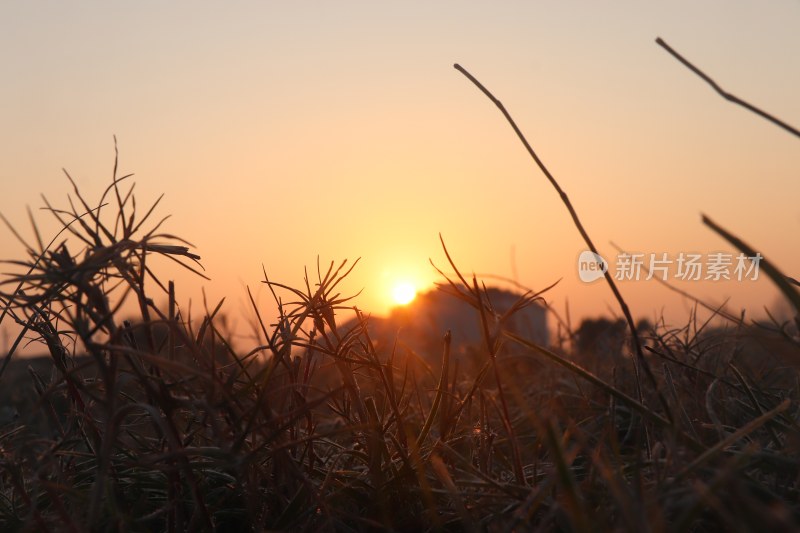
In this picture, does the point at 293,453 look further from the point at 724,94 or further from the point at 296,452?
the point at 724,94

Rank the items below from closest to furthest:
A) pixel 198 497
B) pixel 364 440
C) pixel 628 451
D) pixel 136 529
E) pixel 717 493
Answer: pixel 717 493 < pixel 198 497 < pixel 136 529 < pixel 364 440 < pixel 628 451

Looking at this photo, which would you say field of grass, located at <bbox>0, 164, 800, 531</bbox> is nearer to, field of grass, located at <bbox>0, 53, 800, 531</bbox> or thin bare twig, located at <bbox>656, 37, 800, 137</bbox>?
field of grass, located at <bbox>0, 53, 800, 531</bbox>

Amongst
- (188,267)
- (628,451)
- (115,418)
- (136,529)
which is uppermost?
(188,267)

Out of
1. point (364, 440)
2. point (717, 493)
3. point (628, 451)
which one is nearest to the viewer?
point (717, 493)

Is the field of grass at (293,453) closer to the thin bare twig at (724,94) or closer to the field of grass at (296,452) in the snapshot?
the field of grass at (296,452)

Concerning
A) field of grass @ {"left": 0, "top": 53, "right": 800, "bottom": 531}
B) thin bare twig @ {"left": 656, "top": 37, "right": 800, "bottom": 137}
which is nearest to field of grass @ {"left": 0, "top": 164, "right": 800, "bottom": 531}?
field of grass @ {"left": 0, "top": 53, "right": 800, "bottom": 531}

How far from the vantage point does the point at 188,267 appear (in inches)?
45.6

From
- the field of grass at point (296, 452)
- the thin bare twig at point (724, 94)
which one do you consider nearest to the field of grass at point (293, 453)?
the field of grass at point (296, 452)

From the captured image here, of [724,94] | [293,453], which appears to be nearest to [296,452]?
[293,453]

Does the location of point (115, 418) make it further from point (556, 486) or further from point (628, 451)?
point (628, 451)

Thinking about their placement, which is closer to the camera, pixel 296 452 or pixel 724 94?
pixel 724 94

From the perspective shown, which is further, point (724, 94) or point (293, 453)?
point (293, 453)

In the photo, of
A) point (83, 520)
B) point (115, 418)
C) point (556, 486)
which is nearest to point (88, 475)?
point (83, 520)

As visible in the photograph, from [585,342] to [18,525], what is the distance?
3818 millimetres
